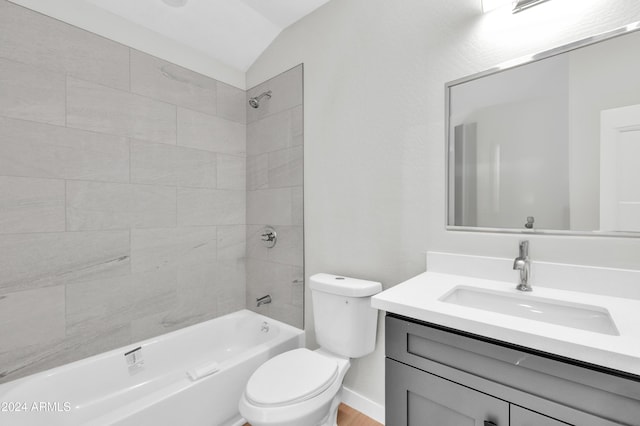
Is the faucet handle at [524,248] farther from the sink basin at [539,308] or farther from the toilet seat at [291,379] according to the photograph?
the toilet seat at [291,379]

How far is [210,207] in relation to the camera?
7.45ft

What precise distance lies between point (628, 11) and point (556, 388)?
1281 millimetres

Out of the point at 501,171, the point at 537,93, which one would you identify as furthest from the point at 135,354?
the point at 537,93

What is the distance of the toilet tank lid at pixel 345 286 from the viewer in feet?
5.10

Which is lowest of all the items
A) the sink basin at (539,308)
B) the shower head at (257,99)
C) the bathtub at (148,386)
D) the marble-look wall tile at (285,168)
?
the bathtub at (148,386)

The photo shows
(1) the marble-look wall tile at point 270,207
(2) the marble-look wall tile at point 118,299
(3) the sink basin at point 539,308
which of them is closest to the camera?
(3) the sink basin at point 539,308

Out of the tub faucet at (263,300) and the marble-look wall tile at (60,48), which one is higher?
the marble-look wall tile at (60,48)

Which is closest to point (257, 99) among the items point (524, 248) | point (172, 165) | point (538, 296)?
point (172, 165)

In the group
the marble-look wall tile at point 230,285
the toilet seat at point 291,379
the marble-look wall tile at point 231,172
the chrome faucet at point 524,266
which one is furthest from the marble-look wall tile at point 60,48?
the chrome faucet at point 524,266

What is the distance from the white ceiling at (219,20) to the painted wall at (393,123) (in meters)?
0.15

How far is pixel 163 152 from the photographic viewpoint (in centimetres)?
202

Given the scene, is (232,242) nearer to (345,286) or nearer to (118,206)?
(118,206)

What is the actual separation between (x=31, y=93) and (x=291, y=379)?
1.94 metres

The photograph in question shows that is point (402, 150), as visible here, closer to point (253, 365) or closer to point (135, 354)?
point (253, 365)
